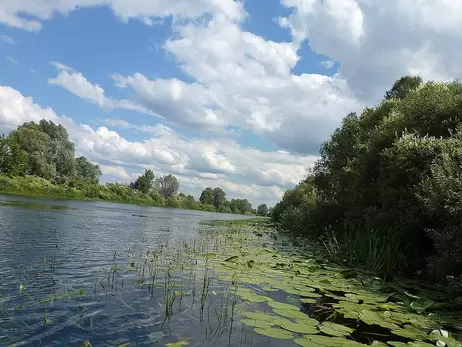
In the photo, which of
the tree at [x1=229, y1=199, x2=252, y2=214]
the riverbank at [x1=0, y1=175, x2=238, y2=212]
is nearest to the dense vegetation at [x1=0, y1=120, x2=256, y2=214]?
the riverbank at [x1=0, y1=175, x2=238, y2=212]

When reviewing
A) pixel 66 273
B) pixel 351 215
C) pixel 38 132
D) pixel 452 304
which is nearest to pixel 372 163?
pixel 351 215

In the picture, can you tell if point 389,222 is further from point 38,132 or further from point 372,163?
point 38,132

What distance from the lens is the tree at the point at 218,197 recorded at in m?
184

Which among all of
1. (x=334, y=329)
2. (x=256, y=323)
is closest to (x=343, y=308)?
(x=334, y=329)

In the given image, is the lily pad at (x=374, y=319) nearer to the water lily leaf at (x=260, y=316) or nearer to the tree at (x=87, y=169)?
the water lily leaf at (x=260, y=316)

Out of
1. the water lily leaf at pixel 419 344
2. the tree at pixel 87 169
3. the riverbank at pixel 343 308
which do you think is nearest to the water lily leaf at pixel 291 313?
the riverbank at pixel 343 308

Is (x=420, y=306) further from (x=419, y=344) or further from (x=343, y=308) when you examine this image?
(x=419, y=344)

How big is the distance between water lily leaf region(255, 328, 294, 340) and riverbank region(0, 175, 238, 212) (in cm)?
7020

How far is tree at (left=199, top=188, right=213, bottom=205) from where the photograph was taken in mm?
179875

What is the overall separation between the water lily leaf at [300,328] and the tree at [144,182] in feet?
428

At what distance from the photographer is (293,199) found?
53.5m

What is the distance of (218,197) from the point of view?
7308 inches

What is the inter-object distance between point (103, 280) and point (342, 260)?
9564mm

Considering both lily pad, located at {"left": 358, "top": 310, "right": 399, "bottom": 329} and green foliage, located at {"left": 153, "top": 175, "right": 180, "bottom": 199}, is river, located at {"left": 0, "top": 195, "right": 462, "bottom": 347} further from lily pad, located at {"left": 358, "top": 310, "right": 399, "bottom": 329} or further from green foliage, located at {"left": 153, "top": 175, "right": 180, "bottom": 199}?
green foliage, located at {"left": 153, "top": 175, "right": 180, "bottom": 199}
